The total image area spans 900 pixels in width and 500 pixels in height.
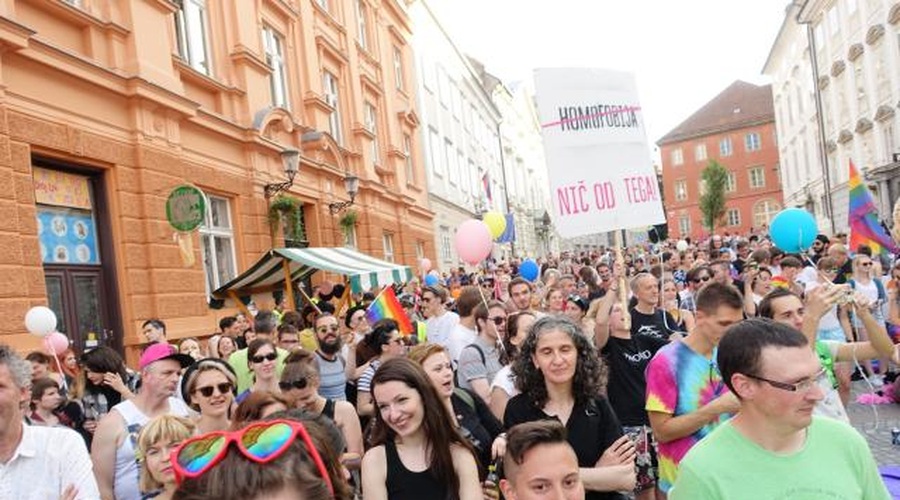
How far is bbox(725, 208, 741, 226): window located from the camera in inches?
2847

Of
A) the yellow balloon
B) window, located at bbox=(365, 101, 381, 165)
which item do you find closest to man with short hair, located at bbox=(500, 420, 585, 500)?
the yellow balloon

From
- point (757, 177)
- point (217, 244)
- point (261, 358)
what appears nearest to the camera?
point (261, 358)

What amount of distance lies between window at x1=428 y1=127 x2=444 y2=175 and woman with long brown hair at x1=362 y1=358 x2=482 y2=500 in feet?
82.3

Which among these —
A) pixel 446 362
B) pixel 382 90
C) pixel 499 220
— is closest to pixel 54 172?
pixel 446 362

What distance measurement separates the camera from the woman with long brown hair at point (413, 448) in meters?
3.04

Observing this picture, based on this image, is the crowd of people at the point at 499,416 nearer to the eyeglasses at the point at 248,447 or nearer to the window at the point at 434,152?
the eyeglasses at the point at 248,447

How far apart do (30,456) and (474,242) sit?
25.5ft

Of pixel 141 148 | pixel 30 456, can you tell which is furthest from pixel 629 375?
pixel 141 148

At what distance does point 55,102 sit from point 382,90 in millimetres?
15200

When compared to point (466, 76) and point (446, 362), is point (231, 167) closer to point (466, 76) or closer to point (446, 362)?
point (446, 362)

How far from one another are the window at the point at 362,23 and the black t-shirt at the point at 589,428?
19582 millimetres

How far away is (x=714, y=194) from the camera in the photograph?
2518 inches

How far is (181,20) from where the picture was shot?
11.9m

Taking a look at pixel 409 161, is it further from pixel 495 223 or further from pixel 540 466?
pixel 540 466
